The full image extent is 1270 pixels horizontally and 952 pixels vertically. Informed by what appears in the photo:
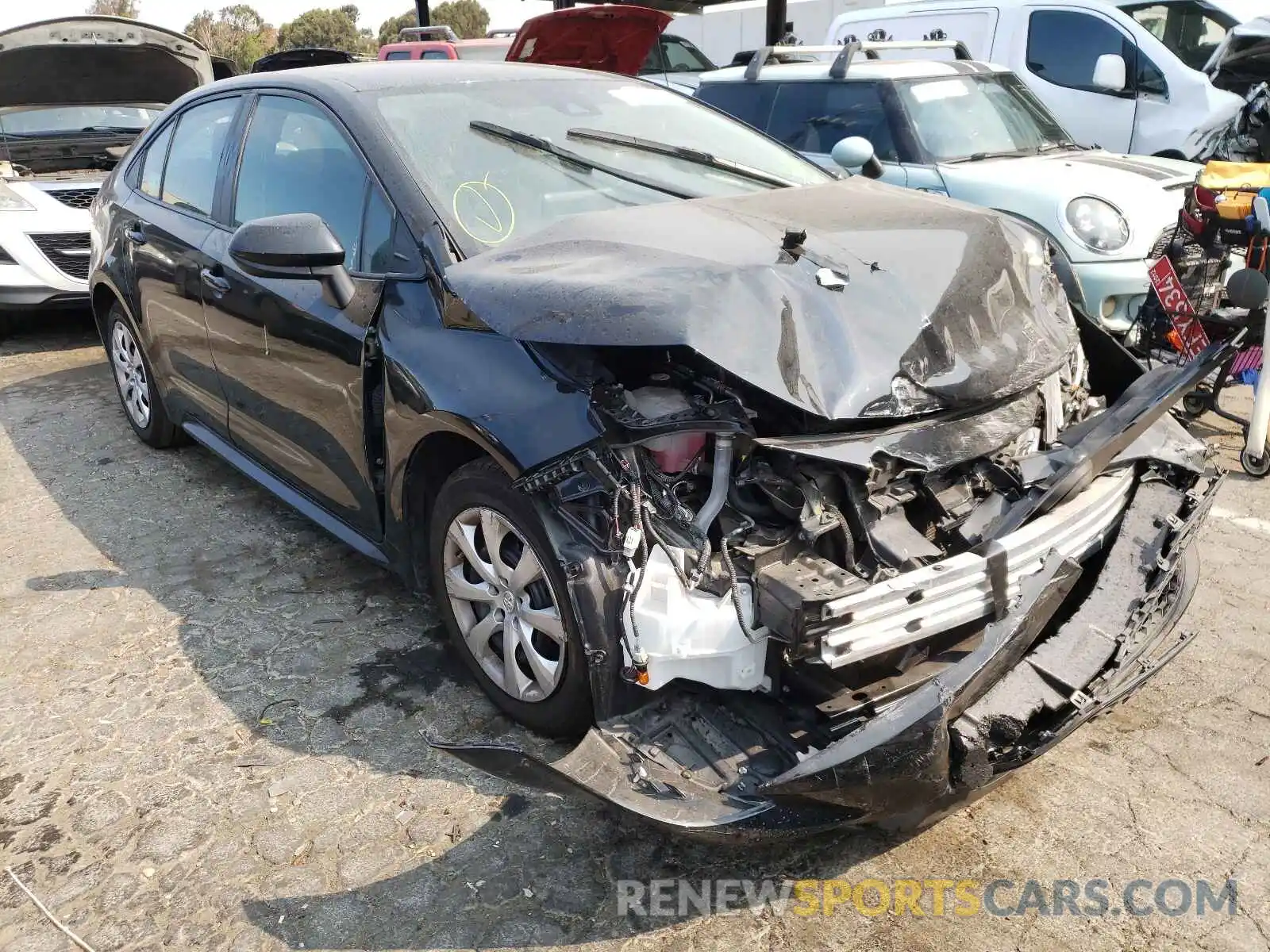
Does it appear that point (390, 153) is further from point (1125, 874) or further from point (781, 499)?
point (1125, 874)

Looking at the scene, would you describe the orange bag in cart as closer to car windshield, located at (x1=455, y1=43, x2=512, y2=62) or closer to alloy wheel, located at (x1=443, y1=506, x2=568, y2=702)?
alloy wheel, located at (x1=443, y1=506, x2=568, y2=702)

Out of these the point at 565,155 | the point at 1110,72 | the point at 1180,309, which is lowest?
the point at 1180,309

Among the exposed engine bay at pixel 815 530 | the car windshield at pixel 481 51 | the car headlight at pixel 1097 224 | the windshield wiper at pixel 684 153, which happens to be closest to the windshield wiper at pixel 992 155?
the car headlight at pixel 1097 224

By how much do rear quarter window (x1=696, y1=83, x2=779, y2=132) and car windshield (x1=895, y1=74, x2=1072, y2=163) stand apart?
41.9 inches

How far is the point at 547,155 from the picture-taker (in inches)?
127

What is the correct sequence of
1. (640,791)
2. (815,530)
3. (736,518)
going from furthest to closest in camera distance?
(736,518)
(815,530)
(640,791)

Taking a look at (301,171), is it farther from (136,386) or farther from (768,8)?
(768,8)

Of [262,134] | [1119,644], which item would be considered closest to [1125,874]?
[1119,644]

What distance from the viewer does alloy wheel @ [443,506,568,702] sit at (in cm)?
258

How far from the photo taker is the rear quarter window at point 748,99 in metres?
7.11

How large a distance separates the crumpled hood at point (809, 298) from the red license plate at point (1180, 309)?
7.25 feet

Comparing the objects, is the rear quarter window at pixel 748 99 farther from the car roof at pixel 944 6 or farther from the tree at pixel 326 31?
the tree at pixel 326 31

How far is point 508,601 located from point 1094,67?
7.86 metres

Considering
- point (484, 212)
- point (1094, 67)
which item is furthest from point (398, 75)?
point (1094, 67)
